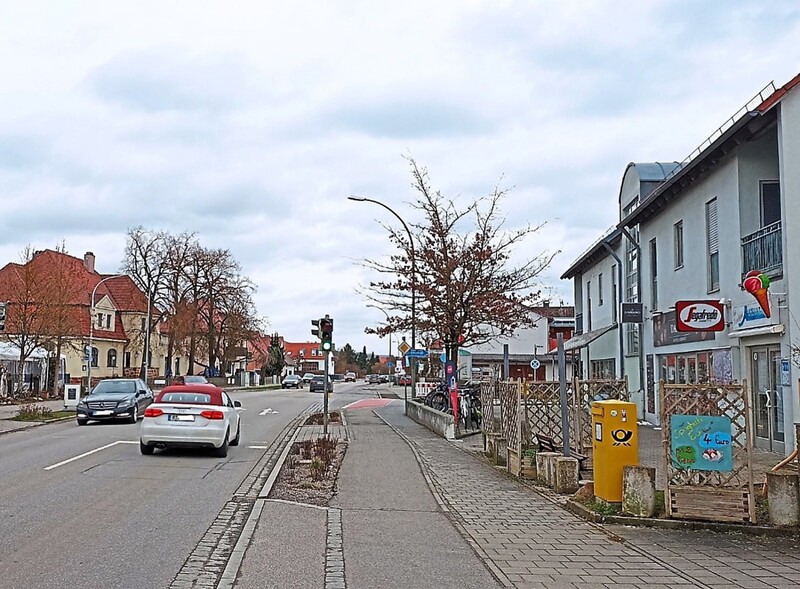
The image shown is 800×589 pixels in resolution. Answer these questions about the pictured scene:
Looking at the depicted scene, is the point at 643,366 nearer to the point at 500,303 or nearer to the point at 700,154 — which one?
the point at 500,303

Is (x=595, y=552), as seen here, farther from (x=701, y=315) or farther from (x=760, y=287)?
(x=701, y=315)

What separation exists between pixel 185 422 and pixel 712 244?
42.2ft

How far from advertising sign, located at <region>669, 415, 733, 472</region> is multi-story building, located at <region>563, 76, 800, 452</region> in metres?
2.59

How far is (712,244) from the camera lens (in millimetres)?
21328

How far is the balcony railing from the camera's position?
17.5 meters

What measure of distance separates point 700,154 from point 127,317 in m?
67.2

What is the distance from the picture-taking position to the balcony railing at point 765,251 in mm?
17500

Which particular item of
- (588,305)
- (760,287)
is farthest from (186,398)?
(588,305)

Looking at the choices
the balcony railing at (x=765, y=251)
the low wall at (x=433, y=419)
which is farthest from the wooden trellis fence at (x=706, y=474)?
the low wall at (x=433, y=419)

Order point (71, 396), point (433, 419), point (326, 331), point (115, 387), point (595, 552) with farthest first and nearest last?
1. point (71, 396)
2. point (115, 387)
3. point (433, 419)
4. point (326, 331)
5. point (595, 552)

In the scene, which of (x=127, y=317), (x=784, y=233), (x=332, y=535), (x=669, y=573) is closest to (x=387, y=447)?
(x=784, y=233)

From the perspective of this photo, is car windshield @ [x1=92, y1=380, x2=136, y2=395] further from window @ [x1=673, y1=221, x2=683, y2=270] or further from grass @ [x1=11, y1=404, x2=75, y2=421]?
window @ [x1=673, y1=221, x2=683, y2=270]

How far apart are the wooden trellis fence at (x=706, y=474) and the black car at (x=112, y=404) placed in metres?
21.7

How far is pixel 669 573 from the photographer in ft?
26.8
